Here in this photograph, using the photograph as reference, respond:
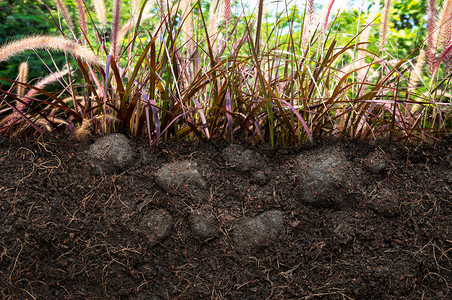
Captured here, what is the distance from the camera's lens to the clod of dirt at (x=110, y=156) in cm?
123

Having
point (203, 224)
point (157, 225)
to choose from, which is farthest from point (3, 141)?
point (203, 224)

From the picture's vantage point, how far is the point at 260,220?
3.89 ft

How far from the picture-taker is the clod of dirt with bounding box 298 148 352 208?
1.19 metres

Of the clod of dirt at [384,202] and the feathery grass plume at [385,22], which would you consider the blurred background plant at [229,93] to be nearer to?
the feathery grass plume at [385,22]

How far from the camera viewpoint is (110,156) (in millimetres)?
1226

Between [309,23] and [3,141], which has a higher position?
[309,23]

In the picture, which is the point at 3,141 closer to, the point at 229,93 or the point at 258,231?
the point at 229,93

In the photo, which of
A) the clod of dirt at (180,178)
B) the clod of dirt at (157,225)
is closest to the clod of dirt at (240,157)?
the clod of dirt at (180,178)

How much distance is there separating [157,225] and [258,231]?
13.5 inches

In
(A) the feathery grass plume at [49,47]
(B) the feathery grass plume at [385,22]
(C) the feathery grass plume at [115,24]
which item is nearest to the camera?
(A) the feathery grass plume at [49,47]

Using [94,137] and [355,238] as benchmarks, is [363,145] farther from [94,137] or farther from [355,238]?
[94,137]

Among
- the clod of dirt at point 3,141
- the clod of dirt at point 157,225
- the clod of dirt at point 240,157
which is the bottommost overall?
the clod of dirt at point 157,225

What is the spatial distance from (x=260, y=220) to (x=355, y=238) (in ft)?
1.08

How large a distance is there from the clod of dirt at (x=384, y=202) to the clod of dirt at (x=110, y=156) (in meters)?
0.85
